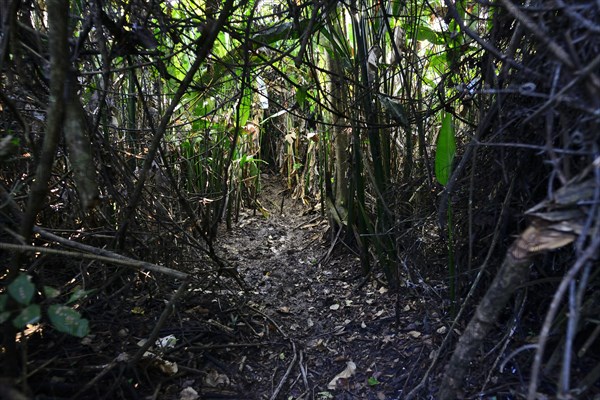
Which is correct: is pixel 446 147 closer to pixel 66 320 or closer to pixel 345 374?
pixel 345 374

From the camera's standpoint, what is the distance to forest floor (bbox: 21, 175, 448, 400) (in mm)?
1725

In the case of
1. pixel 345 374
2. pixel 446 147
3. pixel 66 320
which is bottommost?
pixel 345 374

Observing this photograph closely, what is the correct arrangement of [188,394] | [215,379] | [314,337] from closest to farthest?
1. [188,394]
2. [215,379]
3. [314,337]

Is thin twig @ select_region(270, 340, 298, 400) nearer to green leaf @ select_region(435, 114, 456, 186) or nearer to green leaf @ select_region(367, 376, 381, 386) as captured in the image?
green leaf @ select_region(367, 376, 381, 386)

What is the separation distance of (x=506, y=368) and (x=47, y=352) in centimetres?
166

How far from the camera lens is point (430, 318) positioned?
2295 mm

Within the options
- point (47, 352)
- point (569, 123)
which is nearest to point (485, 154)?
point (569, 123)

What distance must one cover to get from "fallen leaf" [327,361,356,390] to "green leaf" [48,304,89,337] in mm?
1230

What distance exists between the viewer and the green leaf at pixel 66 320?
110cm

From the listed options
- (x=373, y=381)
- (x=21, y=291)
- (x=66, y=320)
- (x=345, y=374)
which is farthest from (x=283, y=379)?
(x=21, y=291)

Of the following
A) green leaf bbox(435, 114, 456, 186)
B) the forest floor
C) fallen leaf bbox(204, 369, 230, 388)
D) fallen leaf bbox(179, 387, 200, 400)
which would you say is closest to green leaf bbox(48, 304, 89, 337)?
the forest floor

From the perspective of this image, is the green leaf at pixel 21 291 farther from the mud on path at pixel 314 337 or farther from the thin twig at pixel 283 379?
the thin twig at pixel 283 379

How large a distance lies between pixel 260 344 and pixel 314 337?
13.2 inches

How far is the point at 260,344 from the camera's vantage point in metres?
2.31
